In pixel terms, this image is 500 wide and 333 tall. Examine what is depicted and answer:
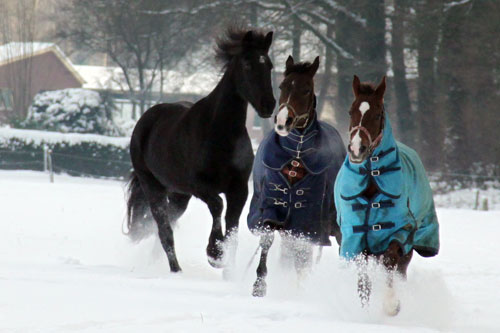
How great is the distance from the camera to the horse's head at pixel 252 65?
6849mm

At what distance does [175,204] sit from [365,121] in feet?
14.0

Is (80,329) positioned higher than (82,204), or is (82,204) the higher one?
(80,329)

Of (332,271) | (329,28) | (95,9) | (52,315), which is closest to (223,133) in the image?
(332,271)

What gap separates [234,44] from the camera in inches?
291

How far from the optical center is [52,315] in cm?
481

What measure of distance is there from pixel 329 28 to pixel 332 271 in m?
21.4

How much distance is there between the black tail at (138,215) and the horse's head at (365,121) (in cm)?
458

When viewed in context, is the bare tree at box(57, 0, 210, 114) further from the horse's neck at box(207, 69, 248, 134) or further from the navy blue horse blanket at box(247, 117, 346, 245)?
the navy blue horse blanket at box(247, 117, 346, 245)

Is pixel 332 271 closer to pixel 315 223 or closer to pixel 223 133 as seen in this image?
pixel 315 223

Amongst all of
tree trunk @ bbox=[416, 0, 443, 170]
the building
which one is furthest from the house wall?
tree trunk @ bbox=[416, 0, 443, 170]

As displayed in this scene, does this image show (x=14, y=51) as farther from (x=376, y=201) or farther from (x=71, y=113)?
(x=376, y=201)

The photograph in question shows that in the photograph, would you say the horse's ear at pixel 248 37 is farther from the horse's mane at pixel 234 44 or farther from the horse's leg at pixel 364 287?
the horse's leg at pixel 364 287

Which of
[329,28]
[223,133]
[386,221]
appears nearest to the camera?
[386,221]

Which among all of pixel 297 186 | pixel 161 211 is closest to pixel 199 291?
pixel 297 186
